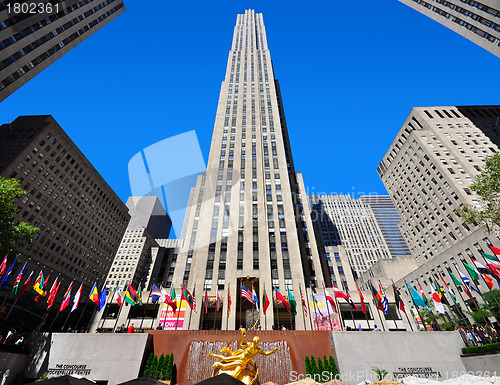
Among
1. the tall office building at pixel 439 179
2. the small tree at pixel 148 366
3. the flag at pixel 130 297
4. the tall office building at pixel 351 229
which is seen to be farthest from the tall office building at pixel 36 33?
the tall office building at pixel 351 229

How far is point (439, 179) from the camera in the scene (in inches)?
2739

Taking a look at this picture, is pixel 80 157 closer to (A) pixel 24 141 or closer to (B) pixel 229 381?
(A) pixel 24 141

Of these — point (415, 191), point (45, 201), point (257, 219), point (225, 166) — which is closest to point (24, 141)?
point (45, 201)

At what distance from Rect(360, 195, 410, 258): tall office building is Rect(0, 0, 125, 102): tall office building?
15406 centimetres

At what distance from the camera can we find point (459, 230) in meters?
62.8

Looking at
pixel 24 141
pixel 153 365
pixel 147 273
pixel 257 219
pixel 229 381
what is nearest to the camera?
pixel 229 381

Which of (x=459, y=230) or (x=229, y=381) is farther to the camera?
(x=459, y=230)

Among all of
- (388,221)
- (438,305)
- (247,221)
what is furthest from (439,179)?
(388,221)

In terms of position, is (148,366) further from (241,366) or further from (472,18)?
(472,18)

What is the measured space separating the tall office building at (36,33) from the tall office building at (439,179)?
9433 centimetres

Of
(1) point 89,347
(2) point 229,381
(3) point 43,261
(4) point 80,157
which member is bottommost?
(2) point 229,381

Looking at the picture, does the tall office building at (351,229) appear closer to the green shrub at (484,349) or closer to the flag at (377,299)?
the flag at (377,299)

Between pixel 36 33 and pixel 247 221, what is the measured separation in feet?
188

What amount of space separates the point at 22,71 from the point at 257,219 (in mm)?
54543
